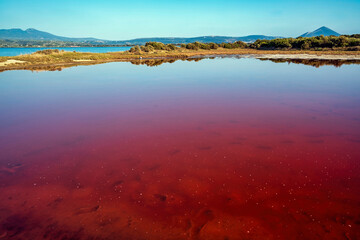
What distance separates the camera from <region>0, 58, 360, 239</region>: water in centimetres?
532

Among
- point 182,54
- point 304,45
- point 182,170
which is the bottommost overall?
point 182,170

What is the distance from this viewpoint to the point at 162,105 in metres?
14.9

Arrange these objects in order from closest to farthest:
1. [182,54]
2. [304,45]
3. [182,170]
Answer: [182,170]
[182,54]
[304,45]

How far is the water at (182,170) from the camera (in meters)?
5.32

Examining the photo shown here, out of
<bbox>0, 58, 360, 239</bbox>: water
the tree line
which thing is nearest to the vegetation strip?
the tree line

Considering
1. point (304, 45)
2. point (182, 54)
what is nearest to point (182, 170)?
point (182, 54)

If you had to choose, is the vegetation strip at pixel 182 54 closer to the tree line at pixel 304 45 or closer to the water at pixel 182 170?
the tree line at pixel 304 45

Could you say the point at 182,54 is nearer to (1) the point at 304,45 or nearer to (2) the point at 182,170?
(1) the point at 304,45

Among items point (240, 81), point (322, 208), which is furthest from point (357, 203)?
point (240, 81)

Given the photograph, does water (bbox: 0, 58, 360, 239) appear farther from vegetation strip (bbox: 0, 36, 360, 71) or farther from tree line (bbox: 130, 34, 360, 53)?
tree line (bbox: 130, 34, 360, 53)

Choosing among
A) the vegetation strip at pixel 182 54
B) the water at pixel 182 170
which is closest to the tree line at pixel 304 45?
the vegetation strip at pixel 182 54

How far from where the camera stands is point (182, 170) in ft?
24.5

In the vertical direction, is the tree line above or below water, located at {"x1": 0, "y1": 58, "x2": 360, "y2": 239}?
above

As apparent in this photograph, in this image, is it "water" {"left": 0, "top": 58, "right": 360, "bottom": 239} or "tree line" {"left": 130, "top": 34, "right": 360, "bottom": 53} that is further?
"tree line" {"left": 130, "top": 34, "right": 360, "bottom": 53}
